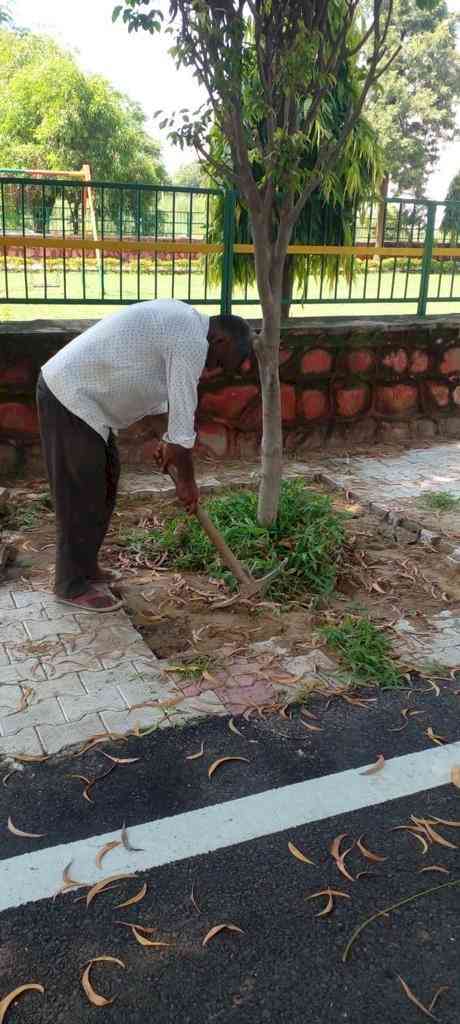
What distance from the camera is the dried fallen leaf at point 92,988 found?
184 cm

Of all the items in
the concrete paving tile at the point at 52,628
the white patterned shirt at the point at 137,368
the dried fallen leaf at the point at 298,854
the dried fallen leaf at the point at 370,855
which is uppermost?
the white patterned shirt at the point at 137,368

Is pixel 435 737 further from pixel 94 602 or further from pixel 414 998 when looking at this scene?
pixel 94 602

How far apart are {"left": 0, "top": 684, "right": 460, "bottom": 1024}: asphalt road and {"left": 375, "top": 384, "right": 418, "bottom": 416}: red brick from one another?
14.7 ft

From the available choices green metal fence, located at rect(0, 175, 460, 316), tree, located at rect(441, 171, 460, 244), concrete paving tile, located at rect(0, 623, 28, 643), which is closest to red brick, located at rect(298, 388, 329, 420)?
green metal fence, located at rect(0, 175, 460, 316)

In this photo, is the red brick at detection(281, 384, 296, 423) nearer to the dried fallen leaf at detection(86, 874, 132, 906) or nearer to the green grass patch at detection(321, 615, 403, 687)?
the green grass patch at detection(321, 615, 403, 687)

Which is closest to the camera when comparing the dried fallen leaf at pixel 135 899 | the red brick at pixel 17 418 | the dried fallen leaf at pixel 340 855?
the dried fallen leaf at pixel 135 899

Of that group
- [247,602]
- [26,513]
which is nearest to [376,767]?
[247,602]

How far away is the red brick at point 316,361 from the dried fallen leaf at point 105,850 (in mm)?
4602

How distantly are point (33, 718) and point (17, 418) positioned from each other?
304cm

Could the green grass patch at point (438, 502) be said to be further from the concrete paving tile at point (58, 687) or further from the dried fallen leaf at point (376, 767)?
the concrete paving tile at point (58, 687)

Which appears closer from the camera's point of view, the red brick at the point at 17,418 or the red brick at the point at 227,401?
the red brick at the point at 17,418

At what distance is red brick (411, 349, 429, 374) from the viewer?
6.93 meters

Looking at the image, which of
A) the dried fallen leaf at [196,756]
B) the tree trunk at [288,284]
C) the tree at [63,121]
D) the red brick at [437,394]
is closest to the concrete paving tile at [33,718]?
the dried fallen leaf at [196,756]

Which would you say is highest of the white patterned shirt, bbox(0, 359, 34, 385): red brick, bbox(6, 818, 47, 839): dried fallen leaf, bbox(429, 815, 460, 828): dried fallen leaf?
the white patterned shirt
